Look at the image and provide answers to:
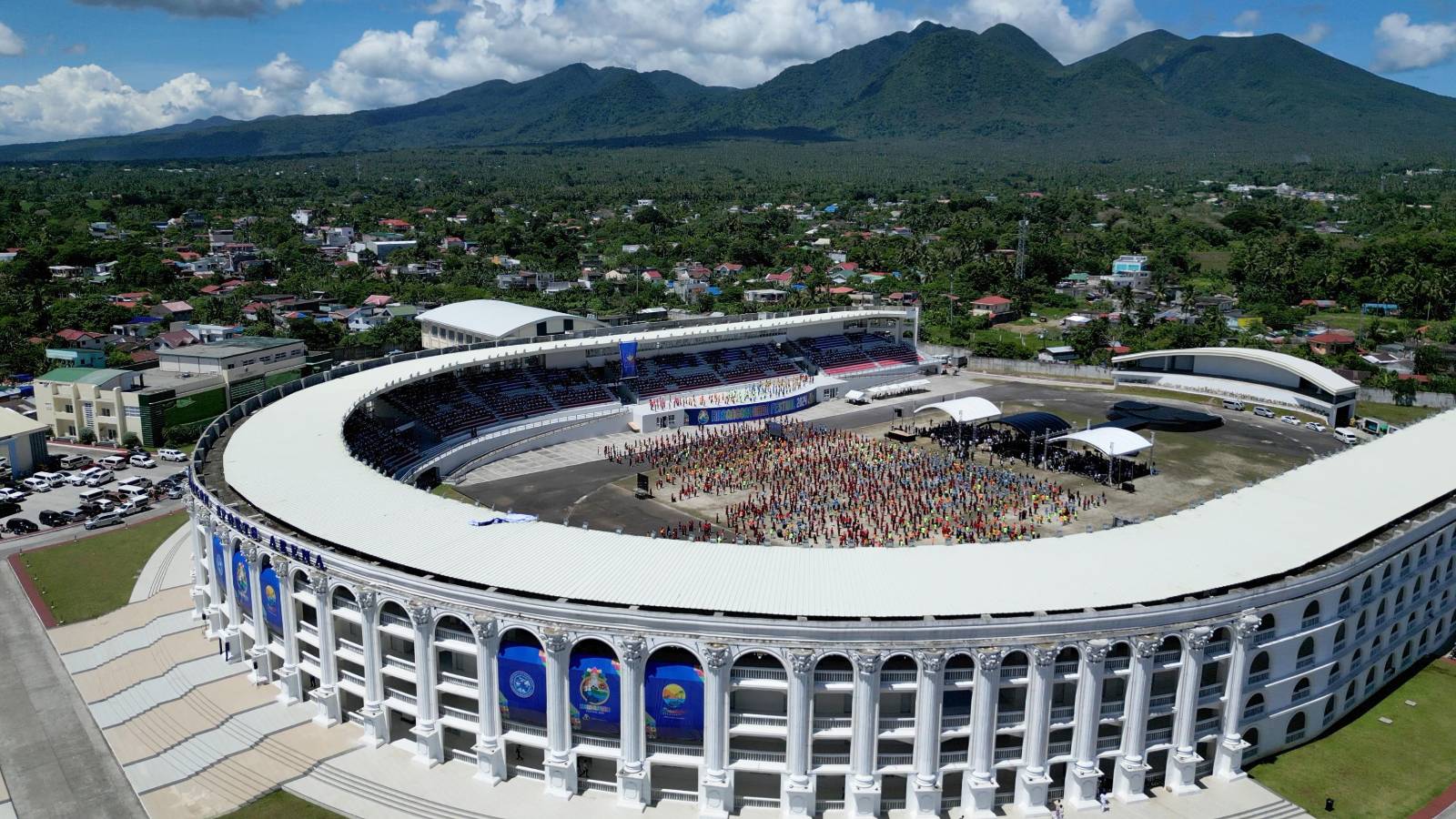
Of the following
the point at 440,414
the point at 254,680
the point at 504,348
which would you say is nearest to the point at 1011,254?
the point at 504,348

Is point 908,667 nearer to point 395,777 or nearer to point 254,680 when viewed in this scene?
point 395,777

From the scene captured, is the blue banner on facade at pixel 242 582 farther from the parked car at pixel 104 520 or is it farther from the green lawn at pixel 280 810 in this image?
the parked car at pixel 104 520

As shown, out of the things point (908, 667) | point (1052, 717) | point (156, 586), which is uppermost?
Answer: point (908, 667)

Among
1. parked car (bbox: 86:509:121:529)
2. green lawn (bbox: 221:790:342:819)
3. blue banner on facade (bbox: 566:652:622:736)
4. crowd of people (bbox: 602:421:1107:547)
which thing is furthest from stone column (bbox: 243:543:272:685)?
parked car (bbox: 86:509:121:529)

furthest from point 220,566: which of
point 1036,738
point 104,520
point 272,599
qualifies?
point 1036,738

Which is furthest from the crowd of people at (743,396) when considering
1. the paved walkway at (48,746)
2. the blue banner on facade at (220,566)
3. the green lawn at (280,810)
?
the green lawn at (280,810)

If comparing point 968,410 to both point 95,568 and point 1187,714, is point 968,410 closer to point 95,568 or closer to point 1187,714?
point 1187,714
